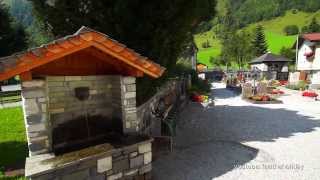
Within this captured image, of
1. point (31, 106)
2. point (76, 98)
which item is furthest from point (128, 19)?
point (31, 106)

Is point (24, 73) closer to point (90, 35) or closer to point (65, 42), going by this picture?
point (65, 42)

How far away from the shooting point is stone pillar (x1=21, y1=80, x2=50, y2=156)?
15.3 ft

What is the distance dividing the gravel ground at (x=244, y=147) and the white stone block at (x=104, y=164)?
1569 mm

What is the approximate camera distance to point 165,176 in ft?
19.9

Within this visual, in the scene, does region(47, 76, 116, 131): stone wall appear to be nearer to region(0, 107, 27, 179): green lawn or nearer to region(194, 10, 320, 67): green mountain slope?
region(0, 107, 27, 179): green lawn

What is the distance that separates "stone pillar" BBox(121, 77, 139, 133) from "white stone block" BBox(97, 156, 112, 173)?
130 centimetres

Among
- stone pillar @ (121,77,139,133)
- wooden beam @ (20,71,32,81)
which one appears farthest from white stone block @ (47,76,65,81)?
stone pillar @ (121,77,139,133)

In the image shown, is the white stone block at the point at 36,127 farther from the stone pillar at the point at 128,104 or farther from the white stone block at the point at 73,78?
the stone pillar at the point at 128,104

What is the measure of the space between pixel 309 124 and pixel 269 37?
8743 centimetres

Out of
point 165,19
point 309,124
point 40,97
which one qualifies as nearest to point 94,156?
point 40,97

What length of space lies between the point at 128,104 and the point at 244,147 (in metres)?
4.36

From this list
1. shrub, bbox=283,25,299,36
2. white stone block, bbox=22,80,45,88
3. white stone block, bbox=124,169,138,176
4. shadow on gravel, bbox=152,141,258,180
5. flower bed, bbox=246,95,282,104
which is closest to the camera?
white stone block, bbox=22,80,45,88

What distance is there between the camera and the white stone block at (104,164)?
15.6ft

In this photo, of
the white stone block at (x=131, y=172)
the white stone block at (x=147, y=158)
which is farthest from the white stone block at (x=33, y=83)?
the white stone block at (x=147, y=158)
